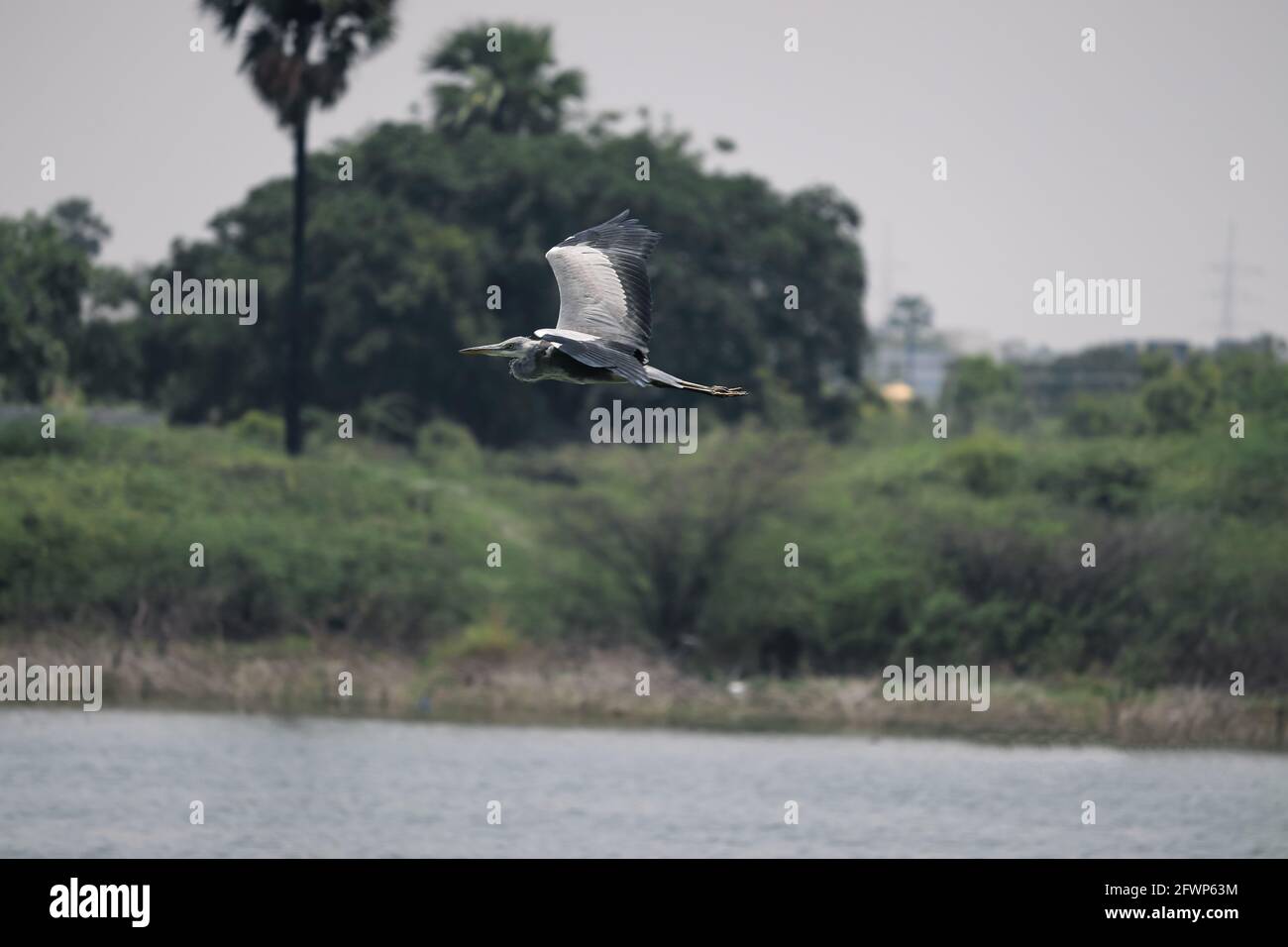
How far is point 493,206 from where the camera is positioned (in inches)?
2333

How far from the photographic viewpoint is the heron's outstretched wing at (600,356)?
1400cm

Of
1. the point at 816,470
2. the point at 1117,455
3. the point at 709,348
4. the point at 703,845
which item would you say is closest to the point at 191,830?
the point at 703,845

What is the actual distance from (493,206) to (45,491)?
61.2 feet

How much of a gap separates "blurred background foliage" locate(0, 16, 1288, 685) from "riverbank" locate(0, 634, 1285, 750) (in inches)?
30.5

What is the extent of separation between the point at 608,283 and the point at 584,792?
18136 millimetres

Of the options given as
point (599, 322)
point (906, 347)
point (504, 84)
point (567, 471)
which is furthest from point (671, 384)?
point (906, 347)

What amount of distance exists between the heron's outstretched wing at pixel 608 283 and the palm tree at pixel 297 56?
35.1 meters

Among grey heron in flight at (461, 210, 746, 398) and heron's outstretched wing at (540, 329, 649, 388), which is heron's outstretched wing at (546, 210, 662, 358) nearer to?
grey heron in flight at (461, 210, 746, 398)

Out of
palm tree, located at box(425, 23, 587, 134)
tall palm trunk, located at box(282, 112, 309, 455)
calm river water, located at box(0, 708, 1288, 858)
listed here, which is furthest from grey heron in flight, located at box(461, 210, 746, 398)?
palm tree, located at box(425, 23, 587, 134)

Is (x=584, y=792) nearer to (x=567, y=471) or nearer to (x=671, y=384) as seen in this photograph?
(x=567, y=471)

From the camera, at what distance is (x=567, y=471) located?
48.5m

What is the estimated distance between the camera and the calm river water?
98.4ft
